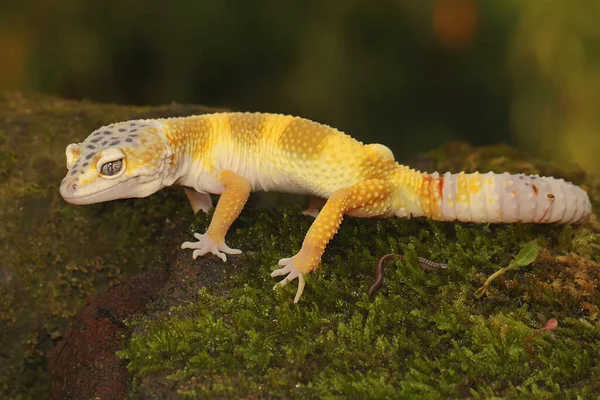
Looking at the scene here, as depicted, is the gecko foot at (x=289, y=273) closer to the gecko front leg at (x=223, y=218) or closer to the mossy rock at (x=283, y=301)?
the mossy rock at (x=283, y=301)

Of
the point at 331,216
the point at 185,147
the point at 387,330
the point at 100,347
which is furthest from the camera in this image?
the point at 185,147

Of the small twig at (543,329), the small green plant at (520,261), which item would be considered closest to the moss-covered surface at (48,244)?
the small green plant at (520,261)

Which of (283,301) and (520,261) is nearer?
(520,261)

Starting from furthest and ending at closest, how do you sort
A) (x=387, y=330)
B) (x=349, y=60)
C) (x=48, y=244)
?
(x=349, y=60) → (x=48, y=244) → (x=387, y=330)

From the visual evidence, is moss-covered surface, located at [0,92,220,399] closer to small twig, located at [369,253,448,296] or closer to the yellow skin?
the yellow skin

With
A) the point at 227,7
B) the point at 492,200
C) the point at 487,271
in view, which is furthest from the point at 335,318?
the point at 227,7

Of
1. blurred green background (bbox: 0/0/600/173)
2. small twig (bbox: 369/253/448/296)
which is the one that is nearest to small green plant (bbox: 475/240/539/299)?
small twig (bbox: 369/253/448/296)


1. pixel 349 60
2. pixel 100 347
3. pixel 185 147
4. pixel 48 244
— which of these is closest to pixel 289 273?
pixel 100 347

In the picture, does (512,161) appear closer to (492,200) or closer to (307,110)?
(492,200)

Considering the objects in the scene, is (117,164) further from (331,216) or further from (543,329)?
(543,329)
